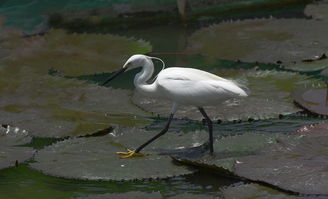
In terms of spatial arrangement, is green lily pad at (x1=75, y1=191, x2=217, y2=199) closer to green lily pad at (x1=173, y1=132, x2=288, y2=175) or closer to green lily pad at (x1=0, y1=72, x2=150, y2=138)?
green lily pad at (x1=173, y1=132, x2=288, y2=175)

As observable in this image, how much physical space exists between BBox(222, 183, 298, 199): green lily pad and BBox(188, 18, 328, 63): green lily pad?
11.3 feet

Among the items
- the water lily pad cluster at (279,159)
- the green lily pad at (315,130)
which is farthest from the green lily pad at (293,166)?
the green lily pad at (315,130)

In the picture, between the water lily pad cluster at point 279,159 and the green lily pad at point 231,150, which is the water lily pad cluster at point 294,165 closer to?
the water lily pad cluster at point 279,159

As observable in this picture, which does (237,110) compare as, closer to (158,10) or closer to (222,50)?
(222,50)

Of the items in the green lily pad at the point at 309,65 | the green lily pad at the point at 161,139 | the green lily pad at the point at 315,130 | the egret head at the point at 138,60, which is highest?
the egret head at the point at 138,60

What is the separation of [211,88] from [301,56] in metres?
2.98

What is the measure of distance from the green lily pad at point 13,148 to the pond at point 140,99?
2 cm

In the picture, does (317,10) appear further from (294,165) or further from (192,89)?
(294,165)

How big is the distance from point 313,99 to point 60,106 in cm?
227

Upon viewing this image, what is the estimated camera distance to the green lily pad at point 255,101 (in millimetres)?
6820

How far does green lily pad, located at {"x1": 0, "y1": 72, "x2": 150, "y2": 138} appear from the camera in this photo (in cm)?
669

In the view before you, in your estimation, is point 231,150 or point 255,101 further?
point 255,101

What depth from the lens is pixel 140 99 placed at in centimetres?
741

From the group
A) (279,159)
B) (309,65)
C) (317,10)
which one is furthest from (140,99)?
(317,10)
